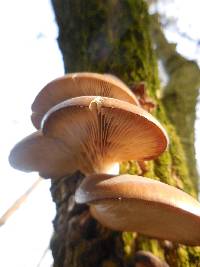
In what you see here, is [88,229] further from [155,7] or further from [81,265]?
[155,7]

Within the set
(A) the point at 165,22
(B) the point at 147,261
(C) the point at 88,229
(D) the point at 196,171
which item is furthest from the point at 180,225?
(A) the point at 165,22

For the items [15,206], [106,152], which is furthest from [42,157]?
[15,206]

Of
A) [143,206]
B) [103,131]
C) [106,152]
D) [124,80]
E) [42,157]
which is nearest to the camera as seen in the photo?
[143,206]

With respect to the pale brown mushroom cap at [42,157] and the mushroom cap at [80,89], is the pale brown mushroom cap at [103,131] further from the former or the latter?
the mushroom cap at [80,89]

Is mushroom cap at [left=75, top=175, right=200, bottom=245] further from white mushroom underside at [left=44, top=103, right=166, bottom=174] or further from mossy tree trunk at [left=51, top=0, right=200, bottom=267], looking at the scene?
white mushroom underside at [left=44, top=103, right=166, bottom=174]

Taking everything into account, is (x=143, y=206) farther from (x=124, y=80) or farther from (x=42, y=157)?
(x=124, y=80)

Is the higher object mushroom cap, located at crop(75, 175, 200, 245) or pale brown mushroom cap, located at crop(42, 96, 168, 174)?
pale brown mushroom cap, located at crop(42, 96, 168, 174)

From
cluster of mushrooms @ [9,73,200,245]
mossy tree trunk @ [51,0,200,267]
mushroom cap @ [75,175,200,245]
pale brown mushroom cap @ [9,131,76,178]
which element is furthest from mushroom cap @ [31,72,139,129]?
mushroom cap @ [75,175,200,245]
